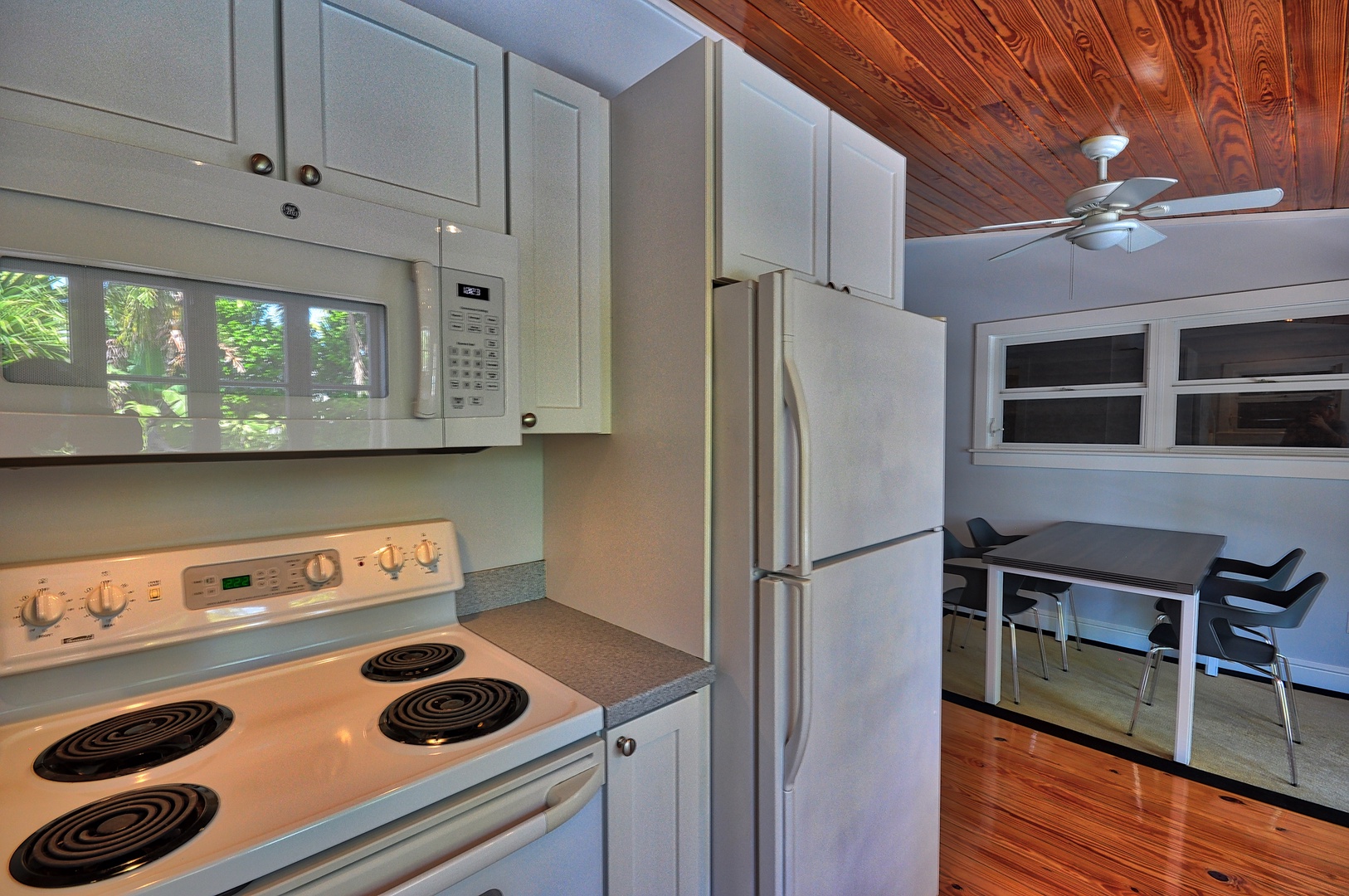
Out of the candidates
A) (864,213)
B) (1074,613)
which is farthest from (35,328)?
(1074,613)

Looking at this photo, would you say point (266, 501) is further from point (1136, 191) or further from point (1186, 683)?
point (1186, 683)

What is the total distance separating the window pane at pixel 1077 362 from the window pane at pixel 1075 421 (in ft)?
0.42

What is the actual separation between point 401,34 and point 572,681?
1.28 metres

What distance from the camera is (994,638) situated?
312 cm

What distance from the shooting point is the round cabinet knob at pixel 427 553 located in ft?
4.83

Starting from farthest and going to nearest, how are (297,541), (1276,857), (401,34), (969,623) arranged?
(969,623) < (1276,857) < (297,541) < (401,34)

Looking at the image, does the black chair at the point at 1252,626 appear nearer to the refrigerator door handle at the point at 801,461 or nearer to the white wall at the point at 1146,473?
the white wall at the point at 1146,473

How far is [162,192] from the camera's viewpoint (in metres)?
0.91

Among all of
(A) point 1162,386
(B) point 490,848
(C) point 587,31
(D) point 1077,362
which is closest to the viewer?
(B) point 490,848

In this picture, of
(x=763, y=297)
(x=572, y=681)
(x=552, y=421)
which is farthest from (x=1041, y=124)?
(x=572, y=681)

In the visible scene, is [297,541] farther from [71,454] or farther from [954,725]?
[954,725]

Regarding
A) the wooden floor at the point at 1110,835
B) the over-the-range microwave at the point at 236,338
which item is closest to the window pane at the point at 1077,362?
the wooden floor at the point at 1110,835

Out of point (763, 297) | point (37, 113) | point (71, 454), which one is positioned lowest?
point (71, 454)

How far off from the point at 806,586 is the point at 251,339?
107 cm
